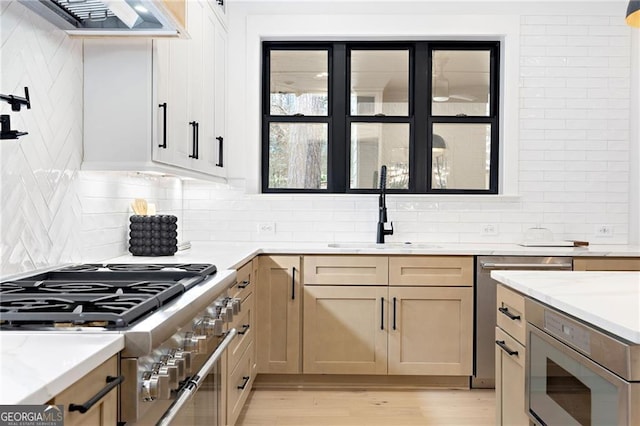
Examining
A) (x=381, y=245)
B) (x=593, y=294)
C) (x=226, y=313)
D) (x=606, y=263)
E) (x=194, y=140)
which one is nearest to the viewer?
(x=593, y=294)

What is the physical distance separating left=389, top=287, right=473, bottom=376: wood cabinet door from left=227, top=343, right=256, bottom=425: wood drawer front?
0.93 m

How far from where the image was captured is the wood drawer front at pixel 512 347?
208cm

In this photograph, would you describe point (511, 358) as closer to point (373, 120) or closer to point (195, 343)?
point (195, 343)

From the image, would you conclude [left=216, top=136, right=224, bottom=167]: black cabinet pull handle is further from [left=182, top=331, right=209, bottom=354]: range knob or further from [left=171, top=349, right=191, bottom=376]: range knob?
[left=171, top=349, right=191, bottom=376]: range knob

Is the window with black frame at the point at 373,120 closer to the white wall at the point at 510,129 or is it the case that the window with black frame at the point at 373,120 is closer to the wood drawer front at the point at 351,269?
the white wall at the point at 510,129

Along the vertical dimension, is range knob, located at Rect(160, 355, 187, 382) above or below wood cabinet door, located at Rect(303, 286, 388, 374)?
above

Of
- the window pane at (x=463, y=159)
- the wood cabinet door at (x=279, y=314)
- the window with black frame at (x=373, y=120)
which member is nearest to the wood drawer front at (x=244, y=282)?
the wood cabinet door at (x=279, y=314)

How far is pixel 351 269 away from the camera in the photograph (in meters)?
3.56

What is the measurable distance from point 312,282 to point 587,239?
2.11 m

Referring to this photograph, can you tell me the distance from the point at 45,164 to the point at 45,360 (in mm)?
1427

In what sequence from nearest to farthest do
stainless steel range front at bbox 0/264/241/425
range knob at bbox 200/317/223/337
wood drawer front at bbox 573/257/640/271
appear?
stainless steel range front at bbox 0/264/241/425
range knob at bbox 200/317/223/337
wood drawer front at bbox 573/257/640/271

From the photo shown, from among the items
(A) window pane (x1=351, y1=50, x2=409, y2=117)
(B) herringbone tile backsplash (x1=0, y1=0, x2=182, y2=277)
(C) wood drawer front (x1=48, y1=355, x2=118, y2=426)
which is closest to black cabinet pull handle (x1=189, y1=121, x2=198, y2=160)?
(B) herringbone tile backsplash (x1=0, y1=0, x2=182, y2=277)

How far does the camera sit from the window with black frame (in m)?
4.22

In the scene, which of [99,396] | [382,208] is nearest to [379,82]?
[382,208]
